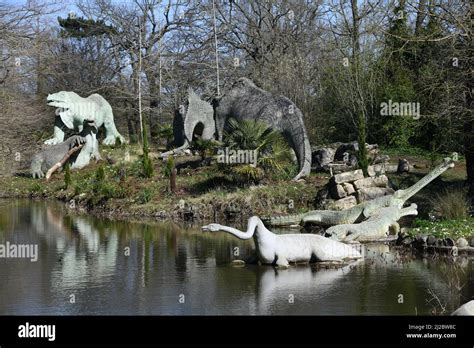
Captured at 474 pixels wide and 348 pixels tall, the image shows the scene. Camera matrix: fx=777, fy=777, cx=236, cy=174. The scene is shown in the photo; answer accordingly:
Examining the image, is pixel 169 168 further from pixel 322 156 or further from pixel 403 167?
pixel 403 167

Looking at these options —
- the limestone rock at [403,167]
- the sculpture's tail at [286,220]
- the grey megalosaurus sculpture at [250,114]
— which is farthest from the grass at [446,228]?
the grey megalosaurus sculpture at [250,114]

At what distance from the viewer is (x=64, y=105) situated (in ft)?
110

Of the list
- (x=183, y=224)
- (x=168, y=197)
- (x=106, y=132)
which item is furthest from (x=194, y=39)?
(x=183, y=224)

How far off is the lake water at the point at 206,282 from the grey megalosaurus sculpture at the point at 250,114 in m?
7.39

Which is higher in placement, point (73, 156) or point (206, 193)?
point (73, 156)

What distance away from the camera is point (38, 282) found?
13180mm

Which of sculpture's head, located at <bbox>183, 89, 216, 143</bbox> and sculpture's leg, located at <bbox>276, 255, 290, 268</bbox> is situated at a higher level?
sculpture's head, located at <bbox>183, 89, 216, 143</bbox>

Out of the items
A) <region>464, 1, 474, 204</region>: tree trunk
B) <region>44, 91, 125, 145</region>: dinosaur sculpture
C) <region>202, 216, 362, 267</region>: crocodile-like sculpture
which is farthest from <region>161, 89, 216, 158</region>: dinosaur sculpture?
<region>202, 216, 362, 267</region>: crocodile-like sculpture

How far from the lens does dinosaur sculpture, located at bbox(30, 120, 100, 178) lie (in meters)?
32.3

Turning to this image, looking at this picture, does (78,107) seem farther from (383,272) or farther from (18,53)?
(383,272)

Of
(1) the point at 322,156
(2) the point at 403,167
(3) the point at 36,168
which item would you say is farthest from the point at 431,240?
(3) the point at 36,168

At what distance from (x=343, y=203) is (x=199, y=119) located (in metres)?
10.2

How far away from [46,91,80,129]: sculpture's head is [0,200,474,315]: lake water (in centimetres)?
1589

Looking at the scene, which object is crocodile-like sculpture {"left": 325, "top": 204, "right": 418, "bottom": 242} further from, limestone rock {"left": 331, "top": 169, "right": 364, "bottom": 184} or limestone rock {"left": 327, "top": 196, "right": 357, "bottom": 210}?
limestone rock {"left": 331, "top": 169, "right": 364, "bottom": 184}
